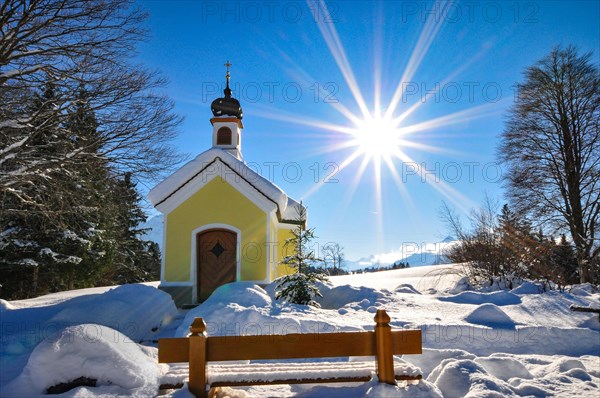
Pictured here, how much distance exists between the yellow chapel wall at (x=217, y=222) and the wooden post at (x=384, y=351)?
8.08 m

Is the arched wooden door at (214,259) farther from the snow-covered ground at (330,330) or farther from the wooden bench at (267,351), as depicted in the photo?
the wooden bench at (267,351)

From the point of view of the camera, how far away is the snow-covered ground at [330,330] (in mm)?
3885

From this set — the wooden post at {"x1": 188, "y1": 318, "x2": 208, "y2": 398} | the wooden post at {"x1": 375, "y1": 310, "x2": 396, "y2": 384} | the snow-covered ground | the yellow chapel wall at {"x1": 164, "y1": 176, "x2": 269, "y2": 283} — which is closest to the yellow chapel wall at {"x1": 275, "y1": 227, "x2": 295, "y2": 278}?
the yellow chapel wall at {"x1": 164, "y1": 176, "x2": 269, "y2": 283}

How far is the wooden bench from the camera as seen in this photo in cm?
371

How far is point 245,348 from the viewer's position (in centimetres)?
373

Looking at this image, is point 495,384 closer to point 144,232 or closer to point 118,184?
point 118,184

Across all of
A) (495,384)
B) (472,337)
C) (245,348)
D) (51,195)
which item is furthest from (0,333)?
(472,337)

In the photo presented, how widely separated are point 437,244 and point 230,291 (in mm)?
9528

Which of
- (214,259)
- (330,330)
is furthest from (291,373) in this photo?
(214,259)

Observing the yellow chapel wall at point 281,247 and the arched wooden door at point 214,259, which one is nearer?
the arched wooden door at point 214,259

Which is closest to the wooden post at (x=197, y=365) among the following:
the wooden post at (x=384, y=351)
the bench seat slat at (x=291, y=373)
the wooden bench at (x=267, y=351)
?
the wooden bench at (x=267, y=351)

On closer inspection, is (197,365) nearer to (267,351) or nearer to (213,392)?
(213,392)

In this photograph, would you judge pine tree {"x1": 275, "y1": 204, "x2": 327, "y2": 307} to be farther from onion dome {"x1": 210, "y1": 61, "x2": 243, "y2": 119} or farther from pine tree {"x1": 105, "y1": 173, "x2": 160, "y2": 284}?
pine tree {"x1": 105, "y1": 173, "x2": 160, "y2": 284}

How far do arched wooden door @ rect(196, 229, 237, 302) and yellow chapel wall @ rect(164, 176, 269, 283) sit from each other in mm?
317
